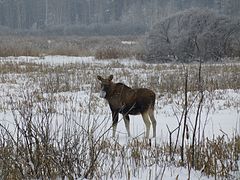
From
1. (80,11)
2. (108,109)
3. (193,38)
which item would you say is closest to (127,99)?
(108,109)

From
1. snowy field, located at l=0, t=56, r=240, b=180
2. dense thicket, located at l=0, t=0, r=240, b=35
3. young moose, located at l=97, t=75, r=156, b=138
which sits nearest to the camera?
snowy field, located at l=0, t=56, r=240, b=180

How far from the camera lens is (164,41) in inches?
1070

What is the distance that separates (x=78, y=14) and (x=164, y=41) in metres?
64.5

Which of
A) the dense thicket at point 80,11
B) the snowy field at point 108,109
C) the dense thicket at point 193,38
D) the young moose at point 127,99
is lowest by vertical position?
the snowy field at point 108,109

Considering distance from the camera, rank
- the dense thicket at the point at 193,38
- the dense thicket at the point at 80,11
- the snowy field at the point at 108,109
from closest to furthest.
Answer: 1. the snowy field at the point at 108,109
2. the dense thicket at the point at 193,38
3. the dense thicket at the point at 80,11

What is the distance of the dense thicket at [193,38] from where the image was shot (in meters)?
26.0

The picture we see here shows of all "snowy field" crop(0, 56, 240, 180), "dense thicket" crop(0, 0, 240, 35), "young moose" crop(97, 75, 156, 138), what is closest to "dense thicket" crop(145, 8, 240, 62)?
"snowy field" crop(0, 56, 240, 180)

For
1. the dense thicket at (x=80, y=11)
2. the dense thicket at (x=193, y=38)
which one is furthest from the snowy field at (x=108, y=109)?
the dense thicket at (x=80, y=11)

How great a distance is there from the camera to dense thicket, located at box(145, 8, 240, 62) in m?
26.0

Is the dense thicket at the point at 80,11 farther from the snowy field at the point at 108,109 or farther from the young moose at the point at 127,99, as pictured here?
the young moose at the point at 127,99

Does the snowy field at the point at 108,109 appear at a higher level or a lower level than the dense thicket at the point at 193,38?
lower

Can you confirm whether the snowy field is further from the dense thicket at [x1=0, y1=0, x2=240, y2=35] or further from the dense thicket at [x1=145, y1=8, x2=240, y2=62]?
the dense thicket at [x1=0, y1=0, x2=240, y2=35]

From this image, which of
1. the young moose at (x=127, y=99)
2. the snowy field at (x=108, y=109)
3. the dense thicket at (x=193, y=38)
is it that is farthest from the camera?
the dense thicket at (x=193, y=38)

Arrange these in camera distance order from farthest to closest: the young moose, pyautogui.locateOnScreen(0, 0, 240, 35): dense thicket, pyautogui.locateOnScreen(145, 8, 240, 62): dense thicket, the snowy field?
pyautogui.locateOnScreen(0, 0, 240, 35): dense thicket < pyautogui.locateOnScreen(145, 8, 240, 62): dense thicket < the young moose < the snowy field
